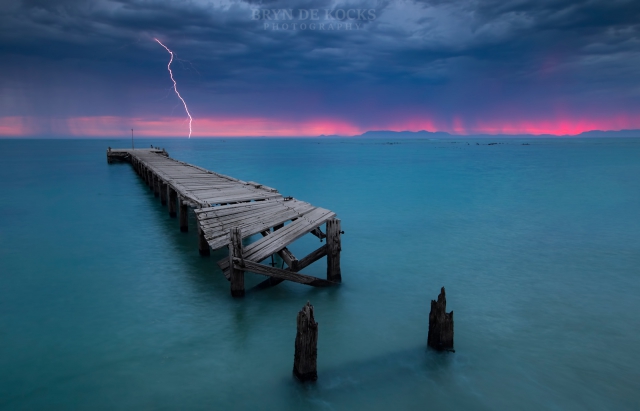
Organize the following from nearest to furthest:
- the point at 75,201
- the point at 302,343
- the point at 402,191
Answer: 1. the point at 302,343
2. the point at 75,201
3. the point at 402,191

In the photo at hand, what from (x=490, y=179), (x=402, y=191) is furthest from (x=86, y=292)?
(x=490, y=179)

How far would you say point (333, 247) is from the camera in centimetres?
997

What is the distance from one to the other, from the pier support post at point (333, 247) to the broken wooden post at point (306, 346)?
12.7ft

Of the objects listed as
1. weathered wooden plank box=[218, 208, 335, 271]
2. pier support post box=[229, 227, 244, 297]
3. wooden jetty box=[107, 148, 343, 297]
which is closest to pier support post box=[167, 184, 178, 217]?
wooden jetty box=[107, 148, 343, 297]

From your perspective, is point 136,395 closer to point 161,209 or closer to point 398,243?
point 398,243

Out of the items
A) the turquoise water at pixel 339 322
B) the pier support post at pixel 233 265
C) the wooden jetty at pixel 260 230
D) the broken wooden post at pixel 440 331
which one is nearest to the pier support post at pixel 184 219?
the wooden jetty at pixel 260 230

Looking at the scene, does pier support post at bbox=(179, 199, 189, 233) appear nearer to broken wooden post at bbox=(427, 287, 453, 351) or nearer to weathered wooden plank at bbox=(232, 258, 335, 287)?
weathered wooden plank at bbox=(232, 258, 335, 287)

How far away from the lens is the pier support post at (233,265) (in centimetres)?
881

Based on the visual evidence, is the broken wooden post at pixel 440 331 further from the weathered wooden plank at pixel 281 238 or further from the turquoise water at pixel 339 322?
the weathered wooden plank at pixel 281 238

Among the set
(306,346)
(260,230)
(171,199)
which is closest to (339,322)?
(306,346)

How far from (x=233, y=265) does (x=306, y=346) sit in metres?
3.41

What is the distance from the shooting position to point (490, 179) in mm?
38312

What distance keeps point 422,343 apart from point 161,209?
55.6 ft

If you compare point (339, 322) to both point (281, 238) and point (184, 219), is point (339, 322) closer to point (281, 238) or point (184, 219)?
point (281, 238)
